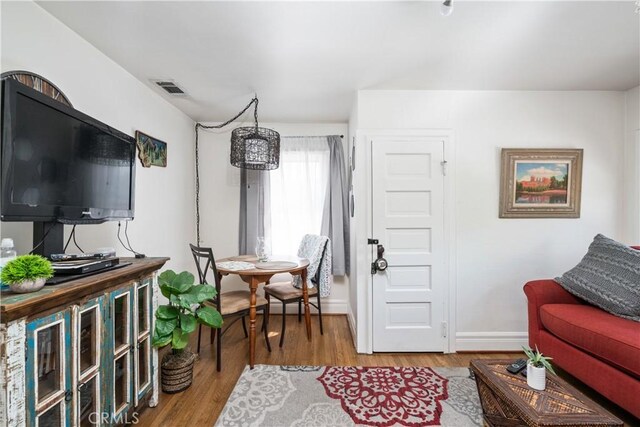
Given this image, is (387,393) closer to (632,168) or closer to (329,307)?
(329,307)

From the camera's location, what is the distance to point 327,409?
169cm

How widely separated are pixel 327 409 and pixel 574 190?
112 inches

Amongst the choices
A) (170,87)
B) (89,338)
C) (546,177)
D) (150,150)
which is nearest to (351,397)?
(89,338)

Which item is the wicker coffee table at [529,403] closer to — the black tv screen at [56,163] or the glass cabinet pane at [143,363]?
the glass cabinet pane at [143,363]

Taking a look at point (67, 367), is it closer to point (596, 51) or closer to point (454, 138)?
point (454, 138)

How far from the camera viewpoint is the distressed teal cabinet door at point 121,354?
4.30 feet

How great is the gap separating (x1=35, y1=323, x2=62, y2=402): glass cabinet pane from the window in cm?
232

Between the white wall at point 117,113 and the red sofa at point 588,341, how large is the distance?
329 cm

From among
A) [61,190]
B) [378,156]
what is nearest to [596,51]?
[378,156]

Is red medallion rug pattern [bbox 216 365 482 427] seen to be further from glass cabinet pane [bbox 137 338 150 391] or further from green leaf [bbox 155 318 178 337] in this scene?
green leaf [bbox 155 318 178 337]

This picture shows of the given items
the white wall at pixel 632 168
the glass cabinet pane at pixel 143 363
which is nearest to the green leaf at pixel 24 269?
the glass cabinet pane at pixel 143 363

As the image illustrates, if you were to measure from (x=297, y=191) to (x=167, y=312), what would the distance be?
197 centimetres

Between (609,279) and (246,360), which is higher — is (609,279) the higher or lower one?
the higher one

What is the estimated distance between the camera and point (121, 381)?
4.67ft
